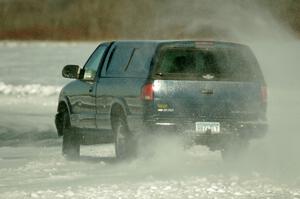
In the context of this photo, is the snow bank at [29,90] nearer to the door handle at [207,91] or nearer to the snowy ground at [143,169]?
the snowy ground at [143,169]

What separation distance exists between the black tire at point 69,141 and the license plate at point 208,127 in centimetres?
283

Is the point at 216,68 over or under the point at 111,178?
over

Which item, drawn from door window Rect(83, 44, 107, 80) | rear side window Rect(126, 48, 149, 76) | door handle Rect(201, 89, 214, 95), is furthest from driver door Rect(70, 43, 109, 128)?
door handle Rect(201, 89, 214, 95)

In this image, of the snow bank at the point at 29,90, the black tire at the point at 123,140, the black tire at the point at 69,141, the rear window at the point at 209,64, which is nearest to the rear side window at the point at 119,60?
the black tire at the point at 123,140

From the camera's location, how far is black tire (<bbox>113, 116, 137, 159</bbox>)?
51.6 feet

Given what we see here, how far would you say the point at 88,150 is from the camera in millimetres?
19312

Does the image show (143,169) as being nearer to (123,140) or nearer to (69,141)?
(123,140)

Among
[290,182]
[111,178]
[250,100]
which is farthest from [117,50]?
[290,182]

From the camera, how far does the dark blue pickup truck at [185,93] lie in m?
15.2

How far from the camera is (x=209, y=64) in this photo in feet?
51.6

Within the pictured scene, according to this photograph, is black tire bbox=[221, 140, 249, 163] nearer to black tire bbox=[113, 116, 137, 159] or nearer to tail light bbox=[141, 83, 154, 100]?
black tire bbox=[113, 116, 137, 159]

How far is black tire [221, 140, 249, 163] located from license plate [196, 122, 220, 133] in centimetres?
55

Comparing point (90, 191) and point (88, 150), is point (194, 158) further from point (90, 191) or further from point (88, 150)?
point (90, 191)

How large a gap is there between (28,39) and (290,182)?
1771 inches
